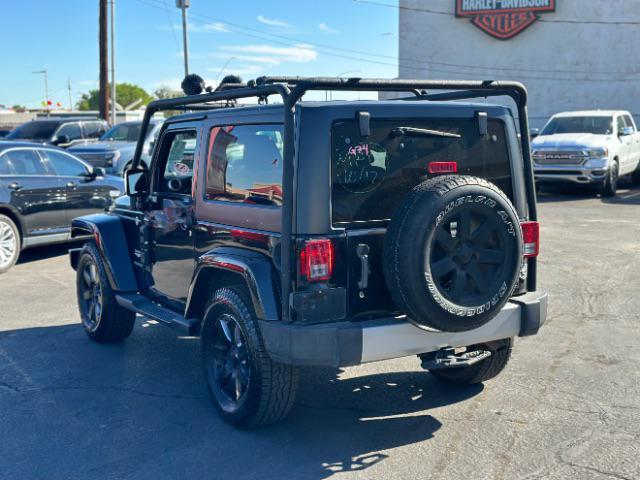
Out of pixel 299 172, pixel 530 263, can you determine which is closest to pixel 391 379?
pixel 530 263

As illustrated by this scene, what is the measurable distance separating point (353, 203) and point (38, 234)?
7.13 metres

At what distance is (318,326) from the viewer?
4109 millimetres

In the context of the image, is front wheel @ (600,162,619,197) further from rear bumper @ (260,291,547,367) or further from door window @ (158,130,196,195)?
rear bumper @ (260,291,547,367)

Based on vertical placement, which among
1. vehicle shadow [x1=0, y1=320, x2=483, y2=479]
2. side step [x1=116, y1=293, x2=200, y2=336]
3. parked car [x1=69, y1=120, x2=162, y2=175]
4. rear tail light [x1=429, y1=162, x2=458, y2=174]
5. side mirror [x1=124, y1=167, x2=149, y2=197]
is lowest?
vehicle shadow [x1=0, y1=320, x2=483, y2=479]

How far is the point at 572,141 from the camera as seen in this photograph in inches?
664

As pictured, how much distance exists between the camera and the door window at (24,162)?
10078 mm

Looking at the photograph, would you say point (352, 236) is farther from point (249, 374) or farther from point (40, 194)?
point (40, 194)

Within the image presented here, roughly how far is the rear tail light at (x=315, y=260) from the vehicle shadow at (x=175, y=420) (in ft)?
3.30

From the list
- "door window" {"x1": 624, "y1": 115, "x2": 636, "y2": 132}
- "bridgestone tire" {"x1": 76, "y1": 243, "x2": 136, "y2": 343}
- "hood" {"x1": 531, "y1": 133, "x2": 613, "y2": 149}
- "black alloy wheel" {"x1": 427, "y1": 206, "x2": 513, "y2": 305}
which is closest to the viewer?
"black alloy wheel" {"x1": 427, "y1": 206, "x2": 513, "y2": 305}

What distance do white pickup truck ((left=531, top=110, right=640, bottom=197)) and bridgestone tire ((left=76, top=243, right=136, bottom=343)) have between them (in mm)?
12246

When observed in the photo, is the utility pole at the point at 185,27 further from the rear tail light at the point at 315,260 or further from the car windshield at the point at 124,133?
the rear tail light at the point at 315,260

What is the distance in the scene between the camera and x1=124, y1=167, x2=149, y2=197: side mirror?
601 cm

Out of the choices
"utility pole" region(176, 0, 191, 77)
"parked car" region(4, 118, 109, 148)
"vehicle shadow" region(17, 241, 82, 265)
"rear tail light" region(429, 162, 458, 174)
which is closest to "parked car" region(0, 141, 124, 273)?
"vehicle shadow" region(17, 241, 82, 265)

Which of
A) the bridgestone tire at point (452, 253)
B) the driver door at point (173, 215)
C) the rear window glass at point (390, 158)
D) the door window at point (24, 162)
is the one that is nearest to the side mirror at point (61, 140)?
the door window at point (24, 162)
